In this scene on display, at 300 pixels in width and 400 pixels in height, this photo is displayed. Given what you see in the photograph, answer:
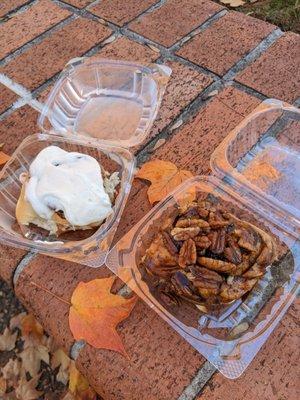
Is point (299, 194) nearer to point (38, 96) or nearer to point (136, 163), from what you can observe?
point (136, 163)

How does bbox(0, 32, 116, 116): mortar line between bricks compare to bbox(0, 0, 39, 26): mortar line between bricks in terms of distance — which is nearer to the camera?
bbox(0, 32, 116, 116): mortar line between bricks

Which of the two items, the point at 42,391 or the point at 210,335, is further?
the point at 42,391

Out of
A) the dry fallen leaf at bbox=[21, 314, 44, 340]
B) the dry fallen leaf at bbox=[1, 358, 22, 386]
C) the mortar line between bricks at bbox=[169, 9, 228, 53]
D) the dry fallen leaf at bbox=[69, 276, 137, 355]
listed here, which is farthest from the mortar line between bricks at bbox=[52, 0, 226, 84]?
the dry fallen leaf at bbox=[1, 358, 22, 386]

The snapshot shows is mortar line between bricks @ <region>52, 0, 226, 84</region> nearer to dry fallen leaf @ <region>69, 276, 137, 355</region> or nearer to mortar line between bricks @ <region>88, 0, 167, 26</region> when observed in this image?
mortar line between bricks @ <region>88, 0, 167, 26</region>

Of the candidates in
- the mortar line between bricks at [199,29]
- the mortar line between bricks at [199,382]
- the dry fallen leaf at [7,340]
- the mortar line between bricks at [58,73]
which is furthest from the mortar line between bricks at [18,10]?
the mortar line between bricks at [199,382]

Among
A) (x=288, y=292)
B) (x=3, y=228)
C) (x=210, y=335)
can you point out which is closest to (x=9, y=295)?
(x=3, y=228)

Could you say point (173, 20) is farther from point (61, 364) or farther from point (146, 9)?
point (61, 364)

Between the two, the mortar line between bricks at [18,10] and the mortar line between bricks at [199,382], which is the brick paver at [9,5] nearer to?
the mortar line between bricks at [18,10]
